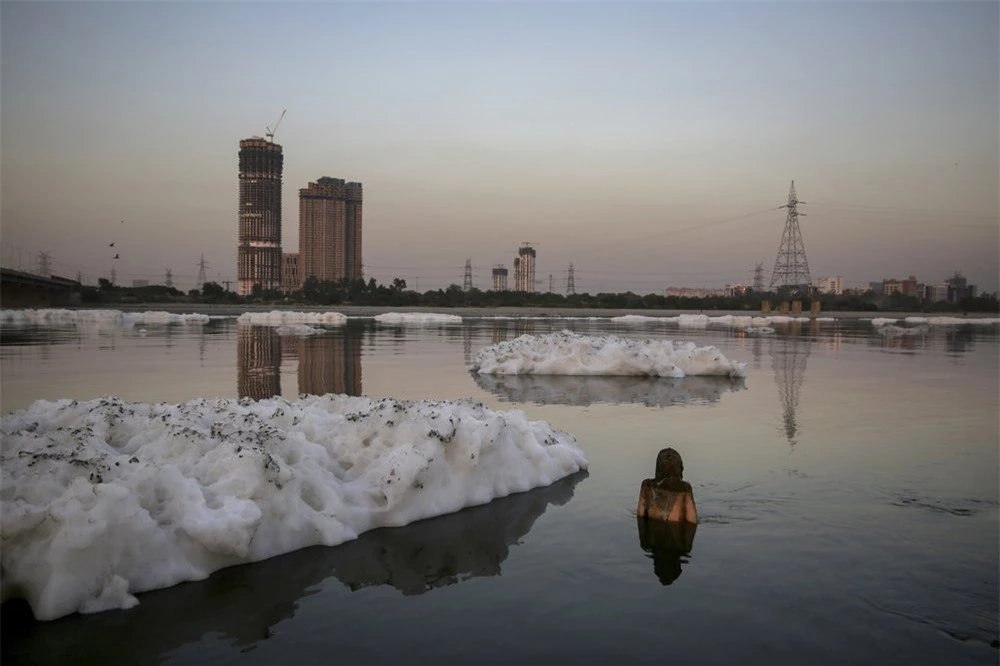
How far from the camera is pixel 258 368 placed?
21359 mm

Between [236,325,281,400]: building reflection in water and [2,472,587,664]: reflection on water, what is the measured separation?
25.3ft

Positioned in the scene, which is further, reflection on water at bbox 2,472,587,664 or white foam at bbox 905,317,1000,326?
white foam at bbox 905,317,1000,326

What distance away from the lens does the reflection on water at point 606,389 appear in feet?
52.1

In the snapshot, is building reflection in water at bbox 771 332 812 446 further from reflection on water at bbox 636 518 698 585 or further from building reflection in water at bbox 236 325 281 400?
building reflection in water at bbox 236 325 281 400

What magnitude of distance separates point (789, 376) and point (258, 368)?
50.1 feet

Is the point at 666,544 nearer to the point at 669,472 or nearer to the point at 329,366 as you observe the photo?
the point at 669,472

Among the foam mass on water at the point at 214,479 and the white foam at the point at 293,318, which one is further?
the white foam at the point at 293,318

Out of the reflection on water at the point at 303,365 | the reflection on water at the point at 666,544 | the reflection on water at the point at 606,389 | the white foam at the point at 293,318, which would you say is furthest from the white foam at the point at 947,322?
the reflection on water at the point at 666,544

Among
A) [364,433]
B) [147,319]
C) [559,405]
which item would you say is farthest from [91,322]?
[364,433]

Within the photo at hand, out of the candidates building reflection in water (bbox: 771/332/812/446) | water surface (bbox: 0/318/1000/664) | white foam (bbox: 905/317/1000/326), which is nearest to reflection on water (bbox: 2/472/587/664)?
water surface (bbox: 0/318/1000/664)

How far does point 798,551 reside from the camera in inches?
268

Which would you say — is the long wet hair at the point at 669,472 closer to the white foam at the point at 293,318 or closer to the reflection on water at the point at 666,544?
the reflection on water at the point at 666,544

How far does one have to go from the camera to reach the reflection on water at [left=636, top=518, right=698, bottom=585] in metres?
6.36

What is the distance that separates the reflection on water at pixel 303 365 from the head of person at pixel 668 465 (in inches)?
362
